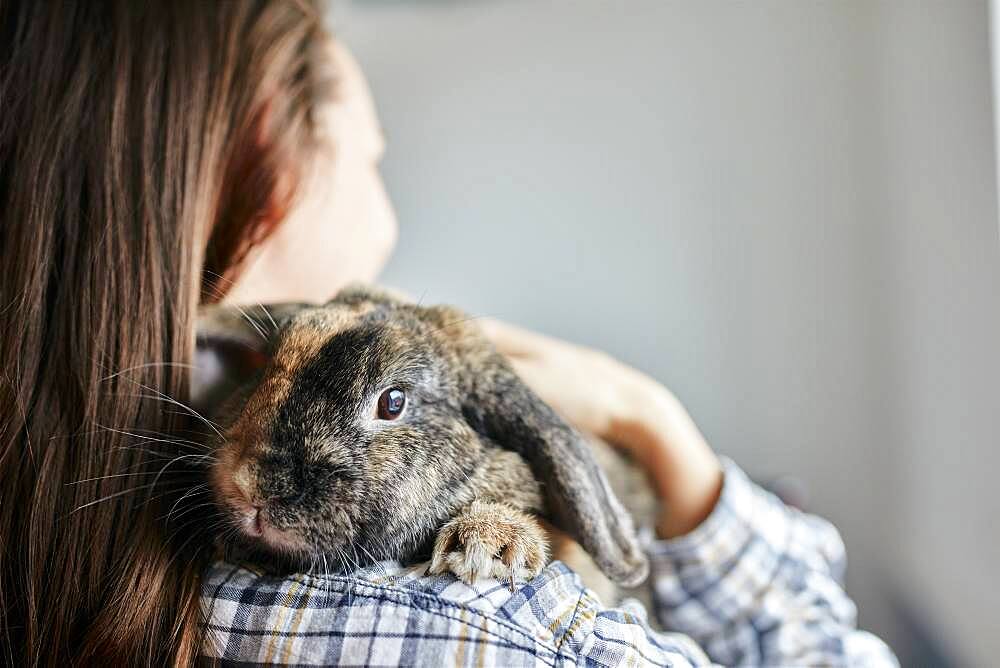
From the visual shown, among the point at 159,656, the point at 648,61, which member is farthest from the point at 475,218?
the point at 159,656

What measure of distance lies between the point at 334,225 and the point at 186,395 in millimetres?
331

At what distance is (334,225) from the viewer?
95cm

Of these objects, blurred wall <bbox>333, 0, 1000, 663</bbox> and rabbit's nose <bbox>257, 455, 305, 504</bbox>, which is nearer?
rabbit's nose <bbox>257, 455, 305, 504</bbox>

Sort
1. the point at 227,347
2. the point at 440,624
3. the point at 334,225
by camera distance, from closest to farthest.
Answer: the point at 440,624, the point at 227,347, the point at 334,225

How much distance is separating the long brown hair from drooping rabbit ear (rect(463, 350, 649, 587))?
29 cm

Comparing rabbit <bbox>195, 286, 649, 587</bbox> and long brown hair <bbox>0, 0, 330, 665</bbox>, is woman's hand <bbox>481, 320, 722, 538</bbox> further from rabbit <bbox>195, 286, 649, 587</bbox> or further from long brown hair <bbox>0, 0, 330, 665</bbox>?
long brown hair <bbox>0, 0, 330, 665</bbox>

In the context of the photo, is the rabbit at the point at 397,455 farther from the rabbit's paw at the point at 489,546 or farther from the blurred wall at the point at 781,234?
the blurred wall at the point at 781,234

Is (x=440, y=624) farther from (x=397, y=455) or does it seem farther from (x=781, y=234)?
(x=781, y=234)

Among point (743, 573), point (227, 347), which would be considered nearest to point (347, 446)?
point (227, 347)

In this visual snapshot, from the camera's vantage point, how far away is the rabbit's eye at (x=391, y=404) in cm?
67

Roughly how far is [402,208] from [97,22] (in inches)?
18.3

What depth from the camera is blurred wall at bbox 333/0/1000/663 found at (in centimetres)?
72

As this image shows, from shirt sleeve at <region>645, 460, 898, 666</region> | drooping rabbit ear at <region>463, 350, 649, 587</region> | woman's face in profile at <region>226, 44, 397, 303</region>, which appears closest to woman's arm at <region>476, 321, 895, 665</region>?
shirt sleeve at <region>645, 460, 898, 666</region>

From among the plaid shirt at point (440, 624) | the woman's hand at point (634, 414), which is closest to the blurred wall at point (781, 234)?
the woman's hand at point (634, 414)
